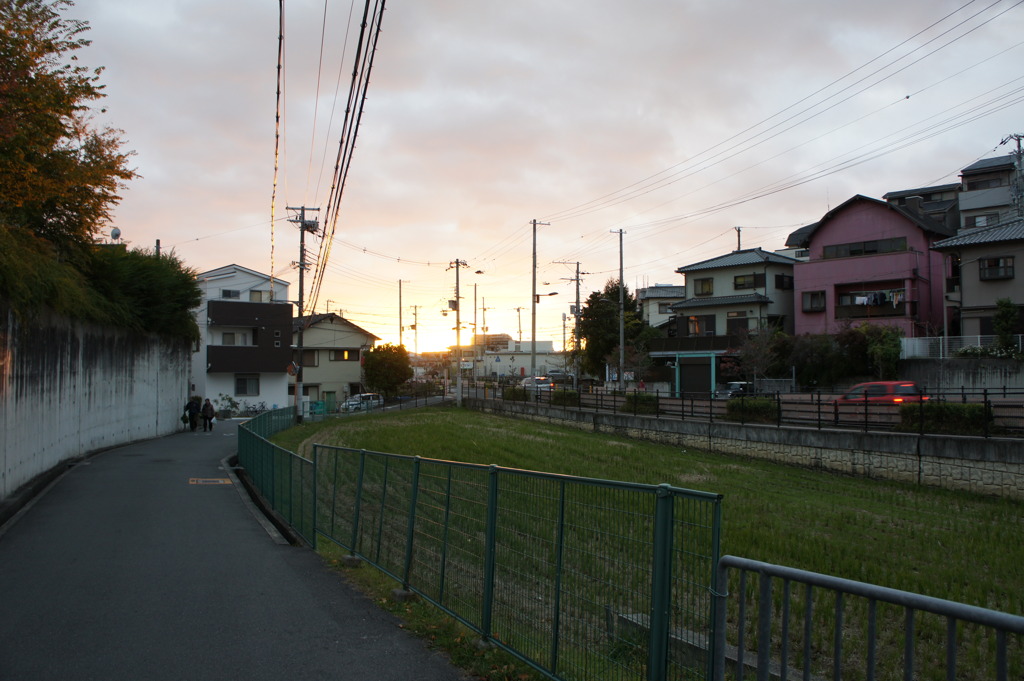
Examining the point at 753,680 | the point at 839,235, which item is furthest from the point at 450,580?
the point at 839,235

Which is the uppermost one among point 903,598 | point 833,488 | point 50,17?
point 50,17

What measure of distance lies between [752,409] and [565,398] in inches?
602

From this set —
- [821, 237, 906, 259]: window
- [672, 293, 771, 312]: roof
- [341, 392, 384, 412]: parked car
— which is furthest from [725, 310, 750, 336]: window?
[341, 392, 384, 412]: parked car

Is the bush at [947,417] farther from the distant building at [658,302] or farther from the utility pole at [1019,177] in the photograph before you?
the distant building at [658,302]

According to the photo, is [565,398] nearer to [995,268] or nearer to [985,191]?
[995,268]

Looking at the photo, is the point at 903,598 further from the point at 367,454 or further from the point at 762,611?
the point at 367,454

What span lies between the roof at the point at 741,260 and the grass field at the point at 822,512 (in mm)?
25375

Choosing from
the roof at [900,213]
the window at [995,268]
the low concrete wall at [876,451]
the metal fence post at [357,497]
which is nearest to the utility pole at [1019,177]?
the roof at [900,213]

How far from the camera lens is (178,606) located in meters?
7.75

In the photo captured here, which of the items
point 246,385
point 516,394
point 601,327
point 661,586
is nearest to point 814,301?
point 516,394

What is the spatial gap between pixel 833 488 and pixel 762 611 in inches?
713

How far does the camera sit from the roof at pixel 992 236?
3659 centimetres

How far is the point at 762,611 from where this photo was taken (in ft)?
11.6

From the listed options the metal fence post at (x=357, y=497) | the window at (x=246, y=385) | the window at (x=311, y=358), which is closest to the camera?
the metal fence post at (x=357, y=497)
